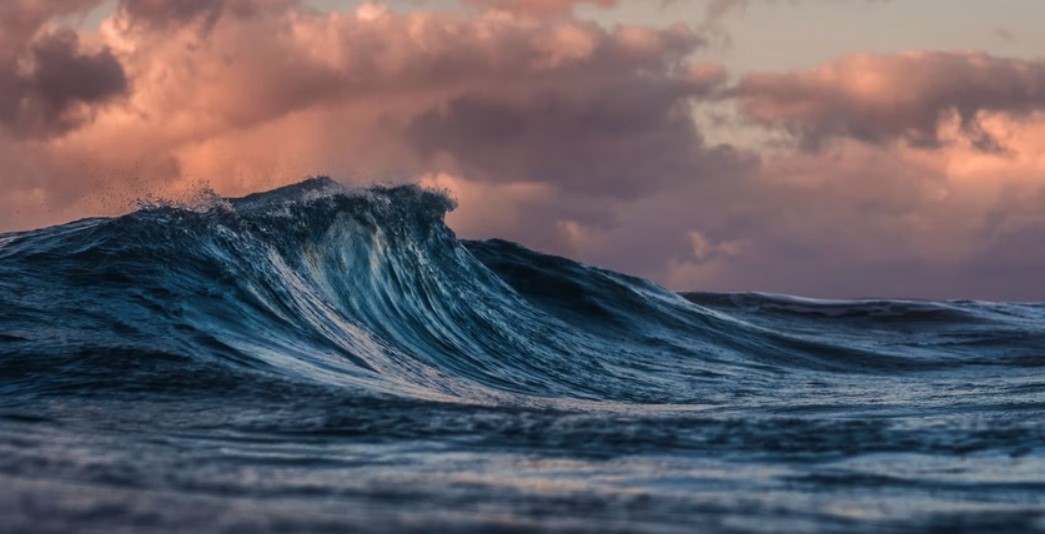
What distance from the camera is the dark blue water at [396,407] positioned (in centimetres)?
323

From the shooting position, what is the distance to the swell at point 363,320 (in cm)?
769

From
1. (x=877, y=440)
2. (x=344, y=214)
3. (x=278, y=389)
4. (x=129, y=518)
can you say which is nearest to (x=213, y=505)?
(x=129, y=518)

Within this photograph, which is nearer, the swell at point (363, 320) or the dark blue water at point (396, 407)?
the dark blue water at point (396, 407)

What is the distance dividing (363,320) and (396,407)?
23.1ft

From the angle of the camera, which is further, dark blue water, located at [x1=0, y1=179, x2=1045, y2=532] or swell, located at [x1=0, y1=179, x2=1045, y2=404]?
swell, located at [x1=0, y1=179, x2=1045, y2=404]

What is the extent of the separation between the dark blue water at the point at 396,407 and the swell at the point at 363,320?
47mm

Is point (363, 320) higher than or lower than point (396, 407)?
higher

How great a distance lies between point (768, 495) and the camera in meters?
3.55

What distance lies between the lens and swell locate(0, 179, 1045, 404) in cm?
769

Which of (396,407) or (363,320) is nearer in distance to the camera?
(396,407)

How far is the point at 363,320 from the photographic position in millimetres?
12695

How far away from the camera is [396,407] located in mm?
5750

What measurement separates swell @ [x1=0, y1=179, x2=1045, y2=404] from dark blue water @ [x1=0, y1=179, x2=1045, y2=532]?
0.16 feet

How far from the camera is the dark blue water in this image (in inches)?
127
